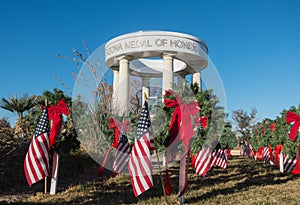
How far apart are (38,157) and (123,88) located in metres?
11.3

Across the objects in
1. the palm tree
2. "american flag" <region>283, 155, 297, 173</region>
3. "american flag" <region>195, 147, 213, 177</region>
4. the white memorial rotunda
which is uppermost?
the white memorial rotunda

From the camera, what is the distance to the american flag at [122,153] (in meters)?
9.75

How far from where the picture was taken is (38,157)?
7.10 metres

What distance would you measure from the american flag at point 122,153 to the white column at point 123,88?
4674 millimetres

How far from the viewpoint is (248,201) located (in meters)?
7.00

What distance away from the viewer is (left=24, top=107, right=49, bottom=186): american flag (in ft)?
22.8

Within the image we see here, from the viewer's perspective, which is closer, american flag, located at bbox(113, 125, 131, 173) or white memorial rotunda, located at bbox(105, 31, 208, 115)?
american flag, located at bbox(113, 125, 131, 173)

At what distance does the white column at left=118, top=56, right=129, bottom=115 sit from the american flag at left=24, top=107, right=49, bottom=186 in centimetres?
775

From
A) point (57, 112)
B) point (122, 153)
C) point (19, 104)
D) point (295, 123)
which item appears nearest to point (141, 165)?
point (57, 112)

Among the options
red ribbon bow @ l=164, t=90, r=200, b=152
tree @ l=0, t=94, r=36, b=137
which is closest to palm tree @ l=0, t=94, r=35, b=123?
tree @ l=0, t=94, r=36, b=137

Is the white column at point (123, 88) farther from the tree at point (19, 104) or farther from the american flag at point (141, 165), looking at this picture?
the american flag at point (141, 165)

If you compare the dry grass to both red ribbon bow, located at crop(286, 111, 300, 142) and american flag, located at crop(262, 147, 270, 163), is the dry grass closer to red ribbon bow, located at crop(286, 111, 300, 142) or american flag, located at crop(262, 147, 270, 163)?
red ribbon bow, located at crop(286, 111, 300, 142)

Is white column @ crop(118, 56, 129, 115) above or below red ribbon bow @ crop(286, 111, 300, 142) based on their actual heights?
above

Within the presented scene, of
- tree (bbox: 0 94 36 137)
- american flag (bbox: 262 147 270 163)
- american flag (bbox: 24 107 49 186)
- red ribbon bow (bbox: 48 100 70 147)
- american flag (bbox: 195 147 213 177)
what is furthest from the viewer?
american flag (bbox: 262 147 270 163)
